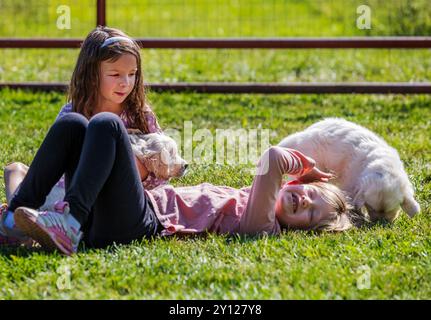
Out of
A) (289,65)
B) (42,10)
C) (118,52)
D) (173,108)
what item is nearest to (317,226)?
(118,52)

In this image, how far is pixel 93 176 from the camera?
3.95m

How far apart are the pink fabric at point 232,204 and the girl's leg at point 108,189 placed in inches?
6.8

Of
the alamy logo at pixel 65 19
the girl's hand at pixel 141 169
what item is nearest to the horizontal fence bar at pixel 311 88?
the alamy logo at pixel 65 19

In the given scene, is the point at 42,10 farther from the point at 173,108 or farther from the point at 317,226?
the point at 317,226

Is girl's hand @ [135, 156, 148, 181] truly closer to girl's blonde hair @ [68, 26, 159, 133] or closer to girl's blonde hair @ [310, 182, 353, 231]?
girl's blonde hair @ [68, 26, 159, 133]

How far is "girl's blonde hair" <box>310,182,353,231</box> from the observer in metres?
4.57

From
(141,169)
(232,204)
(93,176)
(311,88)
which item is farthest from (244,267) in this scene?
(311,88)

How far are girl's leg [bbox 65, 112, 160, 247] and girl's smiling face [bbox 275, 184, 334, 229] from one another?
0.70 metres

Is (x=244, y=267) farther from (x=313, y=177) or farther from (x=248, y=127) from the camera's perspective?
(x=248, y=127)

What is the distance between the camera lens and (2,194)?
5.31 meters

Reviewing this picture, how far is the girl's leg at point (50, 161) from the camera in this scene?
4.05 m

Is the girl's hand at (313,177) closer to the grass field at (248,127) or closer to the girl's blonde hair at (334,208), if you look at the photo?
the girl's blonde hair at (334,208)

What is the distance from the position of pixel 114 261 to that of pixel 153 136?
0.86 meters
